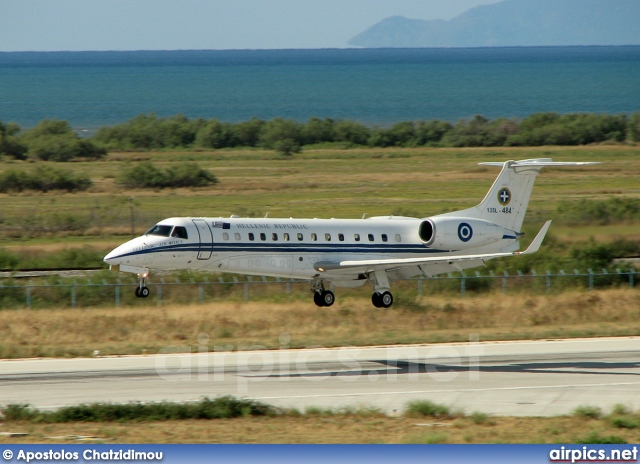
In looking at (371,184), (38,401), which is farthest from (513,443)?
(371,184)

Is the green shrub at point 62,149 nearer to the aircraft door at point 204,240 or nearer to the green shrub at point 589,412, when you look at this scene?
the aircraft door at point 204,240

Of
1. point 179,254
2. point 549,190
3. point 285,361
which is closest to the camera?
point 285,361

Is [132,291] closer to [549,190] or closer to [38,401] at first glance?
[38,401]

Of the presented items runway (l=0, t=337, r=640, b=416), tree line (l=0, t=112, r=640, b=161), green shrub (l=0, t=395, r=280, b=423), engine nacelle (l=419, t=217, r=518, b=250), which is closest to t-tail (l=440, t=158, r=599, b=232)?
engine nacelle (l=419, t=217, r=518, b=250)

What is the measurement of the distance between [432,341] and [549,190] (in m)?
45.5

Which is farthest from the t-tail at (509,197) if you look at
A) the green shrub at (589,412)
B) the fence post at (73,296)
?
the green shrub at (589,412)

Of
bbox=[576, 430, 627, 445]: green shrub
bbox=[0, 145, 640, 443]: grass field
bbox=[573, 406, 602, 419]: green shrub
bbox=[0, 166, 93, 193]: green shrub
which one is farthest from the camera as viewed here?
bbox=[0, 166, 93, 193]: green shrub

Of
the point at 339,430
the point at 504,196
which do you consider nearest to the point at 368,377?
the point at 339,430

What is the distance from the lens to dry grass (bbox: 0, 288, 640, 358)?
106 ft

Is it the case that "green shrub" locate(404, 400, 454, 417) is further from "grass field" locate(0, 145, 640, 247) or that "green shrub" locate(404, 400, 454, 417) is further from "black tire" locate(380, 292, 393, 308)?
"grass field" locate(0, 145, 640, 247)

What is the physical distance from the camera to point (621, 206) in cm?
5559

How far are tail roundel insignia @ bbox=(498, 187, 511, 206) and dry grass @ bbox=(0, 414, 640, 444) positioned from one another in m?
18.4

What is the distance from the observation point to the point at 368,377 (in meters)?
25.3

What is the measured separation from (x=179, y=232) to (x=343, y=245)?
6088 mm
